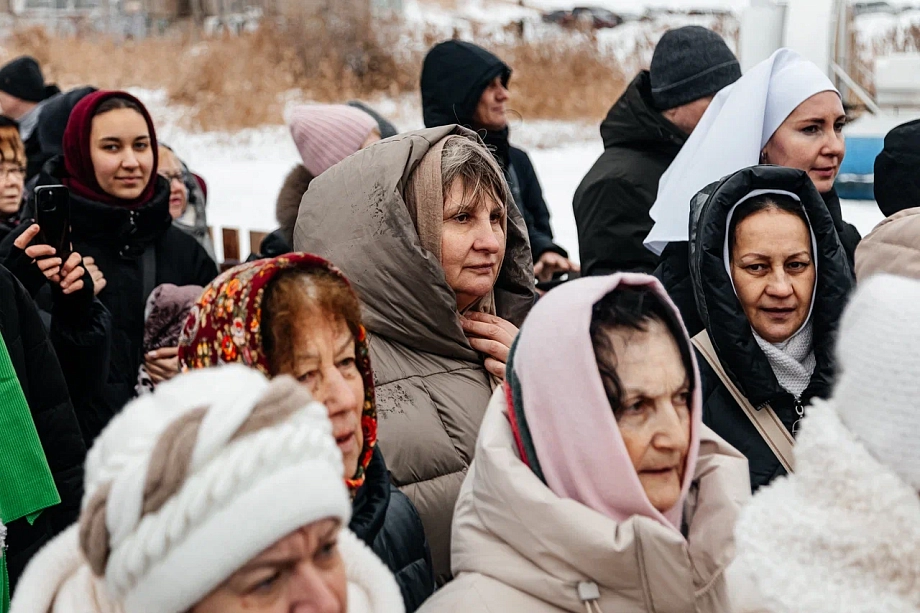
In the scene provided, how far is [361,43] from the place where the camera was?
A: 826 inches

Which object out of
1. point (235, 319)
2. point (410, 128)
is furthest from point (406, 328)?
point (410, 128)

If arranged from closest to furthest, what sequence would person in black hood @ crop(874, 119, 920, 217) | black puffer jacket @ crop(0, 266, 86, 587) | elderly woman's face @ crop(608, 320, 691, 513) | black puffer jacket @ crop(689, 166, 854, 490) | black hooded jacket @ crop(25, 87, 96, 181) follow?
elderly woman's face @ crop(608, 320, 691, 513), black puffer jacket @ crop(689, 166, 854, 490), black puffer jacket @ crop(0, 266, 86, 587), person in black hood @ crop(874, 119, 920, 217), black hooded jacket @ crop(25, 87, 96, 181)

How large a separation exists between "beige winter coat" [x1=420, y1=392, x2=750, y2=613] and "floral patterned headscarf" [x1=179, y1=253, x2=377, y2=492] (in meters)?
0.30

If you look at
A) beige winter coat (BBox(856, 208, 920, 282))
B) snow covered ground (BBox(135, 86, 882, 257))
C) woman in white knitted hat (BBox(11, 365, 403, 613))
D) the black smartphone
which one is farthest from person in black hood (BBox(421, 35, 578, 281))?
snow covered ground (BBox(135, 86, 882, 257))

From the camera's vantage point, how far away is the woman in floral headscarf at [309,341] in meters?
2.22

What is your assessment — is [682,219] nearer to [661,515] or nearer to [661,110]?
[661,110]

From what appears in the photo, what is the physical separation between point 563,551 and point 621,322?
1.45 ft

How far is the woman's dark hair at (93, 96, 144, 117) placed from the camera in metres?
4.81

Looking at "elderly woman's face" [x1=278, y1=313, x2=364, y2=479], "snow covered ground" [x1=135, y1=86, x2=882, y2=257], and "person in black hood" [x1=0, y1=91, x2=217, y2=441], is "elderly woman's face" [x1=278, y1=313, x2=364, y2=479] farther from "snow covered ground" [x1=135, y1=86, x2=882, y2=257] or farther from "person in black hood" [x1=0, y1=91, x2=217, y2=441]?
"snow covered ground" [x1=135, y1=86, x2=882, y2=257]

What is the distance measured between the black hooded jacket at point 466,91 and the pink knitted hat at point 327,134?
0.60m

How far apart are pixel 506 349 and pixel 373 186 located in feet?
1.85

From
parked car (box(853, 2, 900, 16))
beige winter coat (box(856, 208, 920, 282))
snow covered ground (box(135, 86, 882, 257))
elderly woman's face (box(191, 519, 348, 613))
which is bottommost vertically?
snow covered ground (box(135, 86, 882, 257))

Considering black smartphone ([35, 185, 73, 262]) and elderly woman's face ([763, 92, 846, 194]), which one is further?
elderly woman's face ([763, 92, 846, 194])

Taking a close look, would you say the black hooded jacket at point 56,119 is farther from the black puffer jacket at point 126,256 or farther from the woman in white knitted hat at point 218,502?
the woman in white knitted hat at point 218,502
